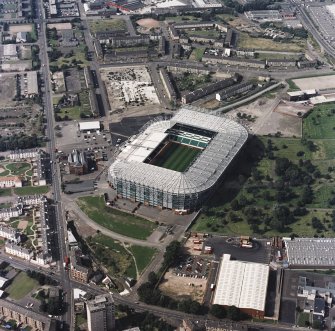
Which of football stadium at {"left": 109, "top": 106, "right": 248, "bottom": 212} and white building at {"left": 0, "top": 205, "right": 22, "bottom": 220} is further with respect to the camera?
white building at {"left": 0, "top": 205, "right": 22, "bottom": 220}

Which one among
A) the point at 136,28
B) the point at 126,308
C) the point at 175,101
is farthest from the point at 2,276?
the point at 136,28

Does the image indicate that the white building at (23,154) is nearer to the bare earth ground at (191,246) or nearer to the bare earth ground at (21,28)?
the bare earth ground at (191,246)

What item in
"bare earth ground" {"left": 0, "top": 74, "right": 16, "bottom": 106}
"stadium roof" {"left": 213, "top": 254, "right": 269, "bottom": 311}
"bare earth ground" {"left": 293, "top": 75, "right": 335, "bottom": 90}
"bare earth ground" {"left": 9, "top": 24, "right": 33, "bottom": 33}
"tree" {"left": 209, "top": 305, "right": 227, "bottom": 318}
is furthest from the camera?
"bare earth ground" {"left": 9, "top": 24, "right": 33, "bottom": 33}

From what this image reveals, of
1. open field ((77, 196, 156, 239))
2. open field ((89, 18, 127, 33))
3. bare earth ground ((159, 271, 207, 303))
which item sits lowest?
bare earth ground ((159, 271, 207, 303))

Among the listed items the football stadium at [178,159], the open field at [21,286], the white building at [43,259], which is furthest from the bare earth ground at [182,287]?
the open field at [21,286]

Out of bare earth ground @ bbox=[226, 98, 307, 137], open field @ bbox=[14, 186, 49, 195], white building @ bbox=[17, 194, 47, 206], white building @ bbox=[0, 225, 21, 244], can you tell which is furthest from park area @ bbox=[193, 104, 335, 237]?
open field @ bbox=[14, 186, 49, 195]

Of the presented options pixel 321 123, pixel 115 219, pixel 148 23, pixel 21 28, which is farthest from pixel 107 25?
pixel 115 219

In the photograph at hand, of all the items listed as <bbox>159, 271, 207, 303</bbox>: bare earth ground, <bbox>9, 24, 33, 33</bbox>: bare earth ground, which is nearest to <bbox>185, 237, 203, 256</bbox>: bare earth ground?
<bbox>159, 271, 207, 303</bbox>: bare earth ground

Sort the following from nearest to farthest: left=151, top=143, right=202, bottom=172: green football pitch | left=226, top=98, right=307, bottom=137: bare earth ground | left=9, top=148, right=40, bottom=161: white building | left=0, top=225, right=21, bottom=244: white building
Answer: left=0, top=225, right=21, bottom=244: white building < left=151, top=143, right=202, bottom=172: green football pitch < left=9, top=148, right=40, bottom=161: white building < left=226, top=98, right=307, bottom=137: bare earth ground

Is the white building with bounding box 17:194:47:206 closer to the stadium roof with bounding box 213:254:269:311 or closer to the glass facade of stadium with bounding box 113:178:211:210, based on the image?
the glass facade of stadium with bounding box 113:178:211:210

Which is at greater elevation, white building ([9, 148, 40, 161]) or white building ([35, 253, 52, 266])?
white building ([9, 148, 40, 161])
